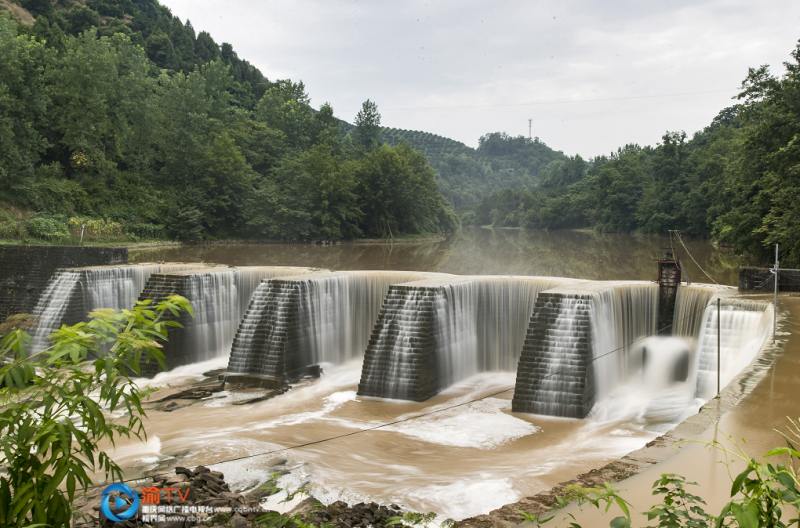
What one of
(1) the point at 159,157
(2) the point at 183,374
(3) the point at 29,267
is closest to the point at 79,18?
(1) the point at 159,157

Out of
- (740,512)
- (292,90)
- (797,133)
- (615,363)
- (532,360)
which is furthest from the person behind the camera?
(292,90)

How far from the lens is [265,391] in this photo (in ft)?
48.1

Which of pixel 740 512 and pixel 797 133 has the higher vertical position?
pixel 797 133

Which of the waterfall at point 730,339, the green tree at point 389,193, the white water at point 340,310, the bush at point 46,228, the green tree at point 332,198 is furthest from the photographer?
the green tree at point 389,193

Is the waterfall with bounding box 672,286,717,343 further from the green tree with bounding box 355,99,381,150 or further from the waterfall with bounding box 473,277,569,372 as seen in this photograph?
the green tree with bounding box 355,99,381,150

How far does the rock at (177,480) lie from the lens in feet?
23.2

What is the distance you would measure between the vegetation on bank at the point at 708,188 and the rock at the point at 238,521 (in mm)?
17776

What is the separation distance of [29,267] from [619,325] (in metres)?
18.6

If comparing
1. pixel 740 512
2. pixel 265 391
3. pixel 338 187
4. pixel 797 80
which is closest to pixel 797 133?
pixel 797 80

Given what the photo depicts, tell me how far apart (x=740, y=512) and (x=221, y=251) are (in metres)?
39.4

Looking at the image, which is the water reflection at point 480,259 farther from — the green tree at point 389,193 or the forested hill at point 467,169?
the forested hill at point 467,169

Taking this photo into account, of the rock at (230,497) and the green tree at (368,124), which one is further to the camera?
the green tree at (368,124)

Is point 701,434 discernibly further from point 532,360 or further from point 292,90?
point 292,90

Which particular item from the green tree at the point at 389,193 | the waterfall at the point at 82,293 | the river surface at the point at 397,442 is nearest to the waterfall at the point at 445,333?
the river surface at the point at 397,442
